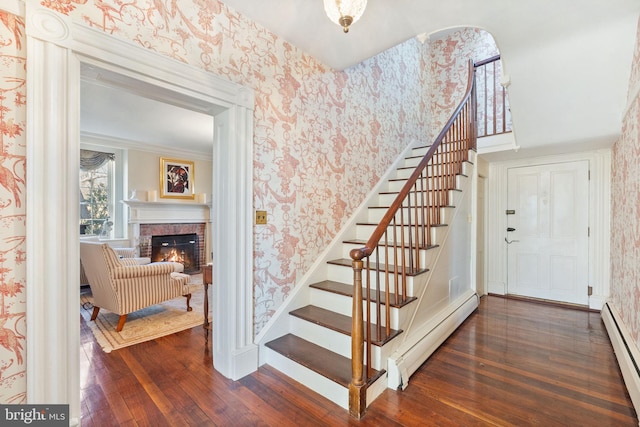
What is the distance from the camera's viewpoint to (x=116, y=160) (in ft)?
17.1

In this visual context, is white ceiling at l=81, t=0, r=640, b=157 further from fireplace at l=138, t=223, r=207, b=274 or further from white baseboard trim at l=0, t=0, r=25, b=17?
fireplace at l=138, t=223, r=207, b=274

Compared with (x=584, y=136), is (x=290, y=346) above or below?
below

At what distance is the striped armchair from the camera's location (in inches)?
113

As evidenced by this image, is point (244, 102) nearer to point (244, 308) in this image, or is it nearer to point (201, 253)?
point (244, 308)

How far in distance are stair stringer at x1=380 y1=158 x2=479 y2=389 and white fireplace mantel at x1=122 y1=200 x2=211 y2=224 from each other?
194 inches

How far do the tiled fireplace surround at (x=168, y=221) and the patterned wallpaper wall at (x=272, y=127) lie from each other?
400 centimetres

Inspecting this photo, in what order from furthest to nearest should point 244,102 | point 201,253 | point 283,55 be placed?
point 201,253, point 283,55, point 244,102

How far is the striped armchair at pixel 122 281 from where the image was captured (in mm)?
2881

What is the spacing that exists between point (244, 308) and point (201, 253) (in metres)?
4.51

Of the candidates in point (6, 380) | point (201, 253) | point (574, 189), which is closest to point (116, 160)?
point (201, 253)

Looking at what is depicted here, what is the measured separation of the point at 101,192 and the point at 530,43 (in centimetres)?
633

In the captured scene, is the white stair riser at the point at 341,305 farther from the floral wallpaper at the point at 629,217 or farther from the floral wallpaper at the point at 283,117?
the floral wallpaper at the point at 629,217

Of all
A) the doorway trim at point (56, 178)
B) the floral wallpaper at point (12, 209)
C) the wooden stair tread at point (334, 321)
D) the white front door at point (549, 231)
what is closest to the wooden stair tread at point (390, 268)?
the wooden stair tread at point (334, 321)

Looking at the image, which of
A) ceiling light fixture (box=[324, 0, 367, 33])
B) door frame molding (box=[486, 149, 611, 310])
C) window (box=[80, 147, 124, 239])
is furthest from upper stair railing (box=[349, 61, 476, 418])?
window (box=[80, 147, 124, 239])
